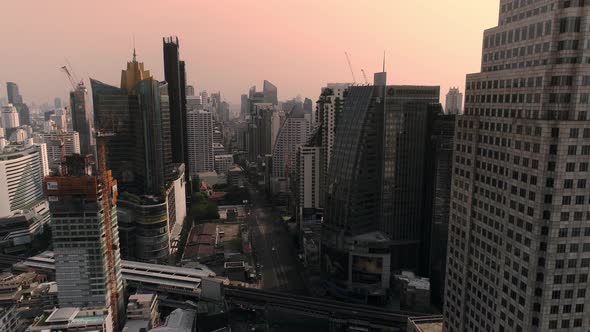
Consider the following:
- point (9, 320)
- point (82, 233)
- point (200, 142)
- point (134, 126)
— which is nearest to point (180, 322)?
point (82, 233)

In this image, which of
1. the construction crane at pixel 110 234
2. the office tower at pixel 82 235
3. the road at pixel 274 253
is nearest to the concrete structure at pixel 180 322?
the construction crane at pixel 110 234

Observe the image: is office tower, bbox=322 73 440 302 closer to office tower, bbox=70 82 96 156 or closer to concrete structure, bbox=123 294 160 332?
concrete structure, bbox=123 294 160 332

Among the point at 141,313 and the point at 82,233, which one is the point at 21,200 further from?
the point at 141,313

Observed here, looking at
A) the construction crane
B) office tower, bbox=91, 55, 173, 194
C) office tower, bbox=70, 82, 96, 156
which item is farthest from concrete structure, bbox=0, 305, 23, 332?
office tower, bbox=70, 82, 96, 156

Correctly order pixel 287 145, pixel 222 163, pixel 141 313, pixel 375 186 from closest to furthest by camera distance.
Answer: pixel 141 313 → pixel 375 186 → pixel 287 145 → pixel 222 163

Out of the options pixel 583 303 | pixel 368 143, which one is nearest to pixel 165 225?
pixel 368 143

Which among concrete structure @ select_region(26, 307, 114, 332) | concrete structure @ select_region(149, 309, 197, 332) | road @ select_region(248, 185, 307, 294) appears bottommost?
road @ select_region(248, 185, 307, 294)

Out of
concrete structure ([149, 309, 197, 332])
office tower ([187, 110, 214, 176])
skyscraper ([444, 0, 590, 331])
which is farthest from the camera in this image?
office tower ([187, 110, 214, 176])
